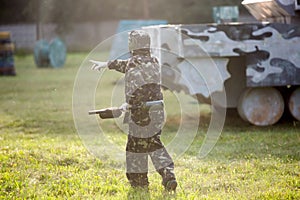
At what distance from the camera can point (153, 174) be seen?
240 inches

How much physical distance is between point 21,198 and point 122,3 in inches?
1530

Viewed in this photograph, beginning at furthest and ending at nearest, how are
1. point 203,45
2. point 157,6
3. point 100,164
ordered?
point 157,6
point 203,45
point 100,164

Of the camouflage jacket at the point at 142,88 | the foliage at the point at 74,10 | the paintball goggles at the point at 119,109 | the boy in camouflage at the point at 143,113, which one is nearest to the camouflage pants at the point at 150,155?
the boy in camouflage at the point at 143,113

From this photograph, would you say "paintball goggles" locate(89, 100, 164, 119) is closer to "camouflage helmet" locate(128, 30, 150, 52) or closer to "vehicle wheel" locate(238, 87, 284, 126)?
"camouflage helmet" locate(128, 30, 150, 52)

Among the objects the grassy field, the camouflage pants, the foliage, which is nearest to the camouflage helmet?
the camouflage pants

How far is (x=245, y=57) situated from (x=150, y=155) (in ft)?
12.9

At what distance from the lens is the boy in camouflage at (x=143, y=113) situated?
5.26m

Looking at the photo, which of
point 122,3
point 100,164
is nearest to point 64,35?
point 122,3

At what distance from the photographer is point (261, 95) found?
29.1 ft

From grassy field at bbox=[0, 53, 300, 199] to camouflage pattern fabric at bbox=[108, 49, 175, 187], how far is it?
10.8 inches

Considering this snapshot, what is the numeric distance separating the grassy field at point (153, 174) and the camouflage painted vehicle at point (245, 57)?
420 mm

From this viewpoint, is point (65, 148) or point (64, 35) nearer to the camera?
point (65, 148)

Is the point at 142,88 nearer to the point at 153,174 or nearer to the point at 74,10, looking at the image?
the point at 153,174

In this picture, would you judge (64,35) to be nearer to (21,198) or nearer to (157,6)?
(157,6)
